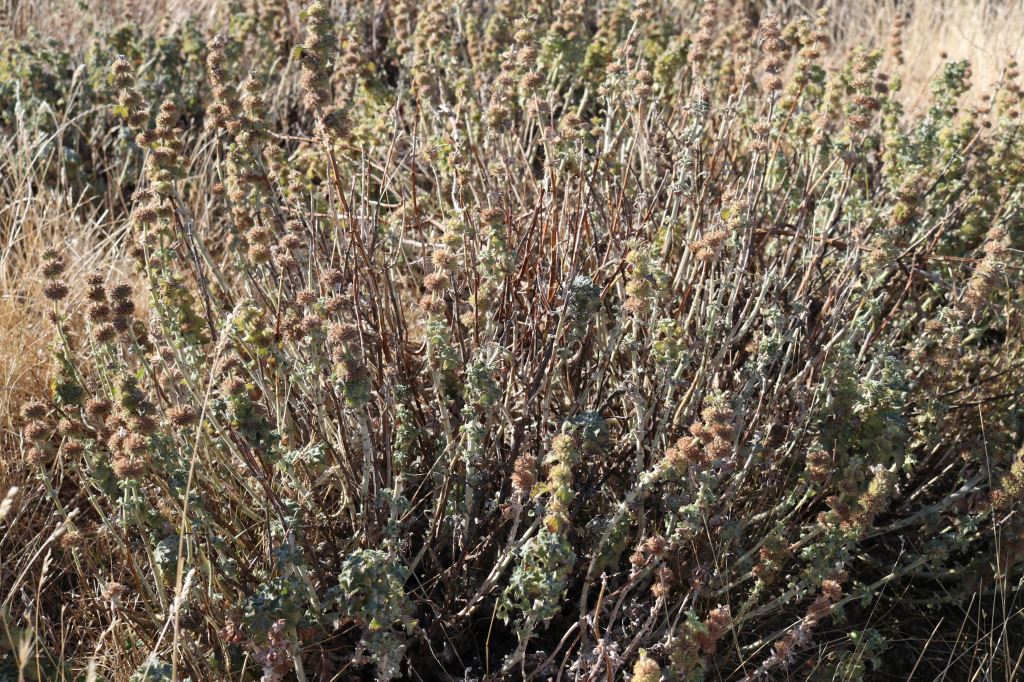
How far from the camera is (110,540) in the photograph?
95.0 inches

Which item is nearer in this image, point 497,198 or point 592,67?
point 497,198

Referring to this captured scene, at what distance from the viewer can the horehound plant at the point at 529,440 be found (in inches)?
75.1

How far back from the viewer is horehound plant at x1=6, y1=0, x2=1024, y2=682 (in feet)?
6.26

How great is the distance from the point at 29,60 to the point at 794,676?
4.02m

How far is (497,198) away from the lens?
2.86 metres

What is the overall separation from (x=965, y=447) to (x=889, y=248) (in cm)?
62

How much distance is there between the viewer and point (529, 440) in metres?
2.39

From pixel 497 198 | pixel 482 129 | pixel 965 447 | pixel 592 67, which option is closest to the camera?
pixel 965 447

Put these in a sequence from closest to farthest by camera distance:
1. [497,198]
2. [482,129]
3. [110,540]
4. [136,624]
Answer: [136,624]
[110,540]
[497,198]
[482,129]

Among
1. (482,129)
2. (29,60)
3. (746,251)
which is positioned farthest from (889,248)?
(29,60)

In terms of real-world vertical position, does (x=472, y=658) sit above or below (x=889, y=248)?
below

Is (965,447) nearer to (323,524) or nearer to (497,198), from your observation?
(497,198)

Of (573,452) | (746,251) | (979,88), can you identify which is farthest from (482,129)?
(979,88)

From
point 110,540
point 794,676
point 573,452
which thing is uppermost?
point 573,452
